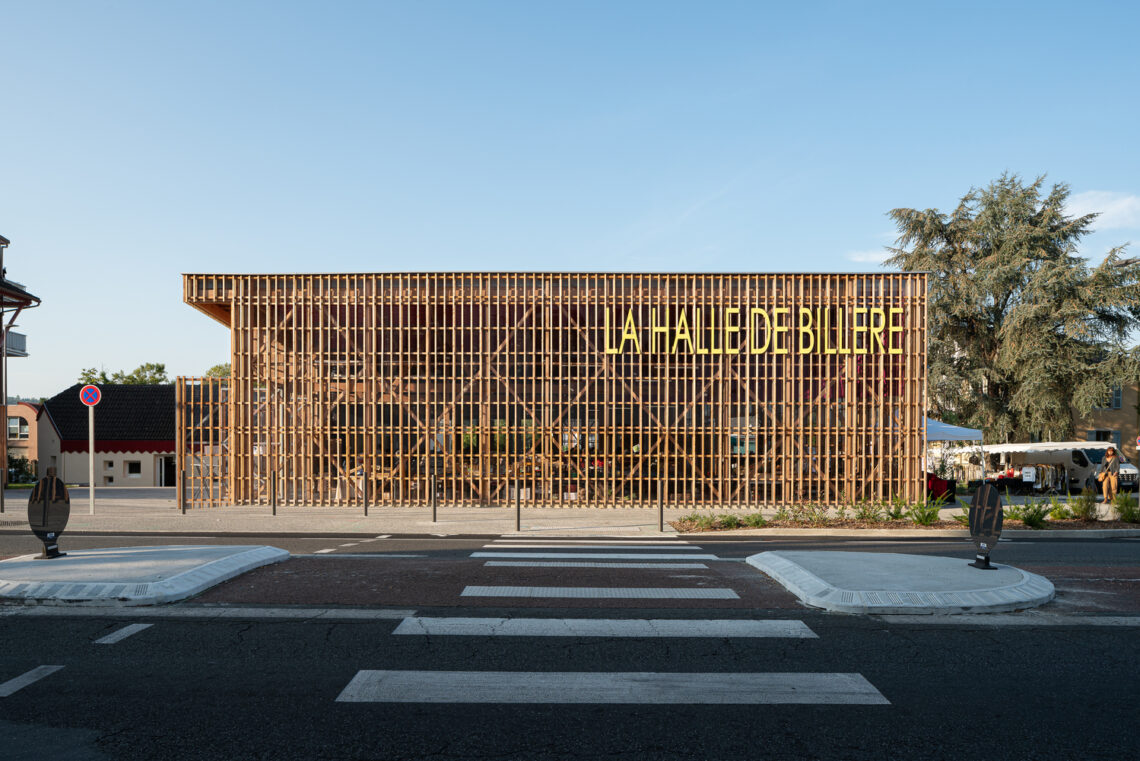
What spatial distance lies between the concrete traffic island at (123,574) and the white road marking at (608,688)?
3.88m

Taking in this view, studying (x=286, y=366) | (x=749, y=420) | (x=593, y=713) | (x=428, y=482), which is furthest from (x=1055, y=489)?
(x=593, y=713)

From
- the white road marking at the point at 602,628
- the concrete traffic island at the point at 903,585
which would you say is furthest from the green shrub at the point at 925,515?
the white road marking at the point at 602,628

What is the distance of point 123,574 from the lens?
28.4ft

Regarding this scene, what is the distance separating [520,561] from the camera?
36.4ft

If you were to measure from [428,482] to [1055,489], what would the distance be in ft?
80.8

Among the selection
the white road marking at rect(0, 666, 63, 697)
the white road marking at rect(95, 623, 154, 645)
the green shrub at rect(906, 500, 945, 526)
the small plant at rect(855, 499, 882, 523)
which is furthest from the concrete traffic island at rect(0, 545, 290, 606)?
the green shrub at rect(906, 500, 945, 526)

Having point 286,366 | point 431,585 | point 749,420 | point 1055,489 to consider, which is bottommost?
point 1055,489

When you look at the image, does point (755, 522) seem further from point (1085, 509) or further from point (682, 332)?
point (1085, 509)

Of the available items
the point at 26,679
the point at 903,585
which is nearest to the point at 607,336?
the point at 903,585

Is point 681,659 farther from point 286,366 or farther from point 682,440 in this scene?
point 286,366

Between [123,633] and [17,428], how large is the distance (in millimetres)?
47951

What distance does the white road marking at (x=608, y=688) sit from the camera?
520cm

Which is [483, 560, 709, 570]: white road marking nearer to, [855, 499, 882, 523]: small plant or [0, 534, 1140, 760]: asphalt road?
[0, 534, 1140, 760]: asphalt road

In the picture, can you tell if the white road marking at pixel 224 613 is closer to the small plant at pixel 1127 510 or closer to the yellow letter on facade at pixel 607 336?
the yellow letter on facade at pixel 607 336
